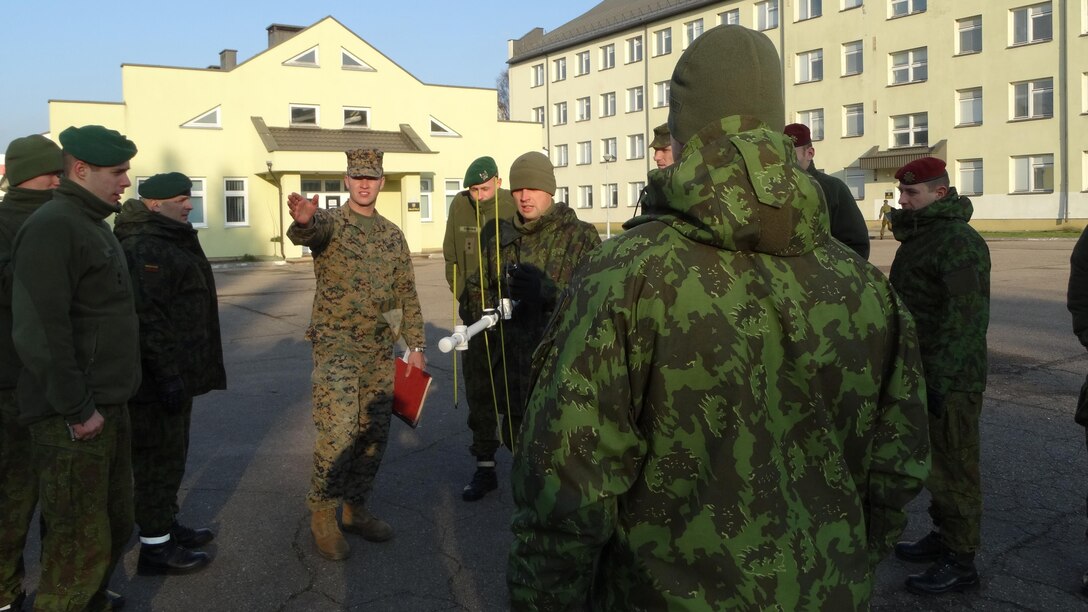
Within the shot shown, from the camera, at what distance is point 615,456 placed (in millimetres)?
1767

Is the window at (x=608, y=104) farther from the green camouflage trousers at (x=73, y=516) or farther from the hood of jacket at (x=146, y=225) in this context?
the green camouflage trousers at (x=73, y=516)

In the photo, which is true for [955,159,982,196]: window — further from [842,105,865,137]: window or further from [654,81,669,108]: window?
[654,81,669,108]: window

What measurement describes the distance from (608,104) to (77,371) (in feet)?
199

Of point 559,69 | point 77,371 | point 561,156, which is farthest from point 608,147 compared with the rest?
point 77,371

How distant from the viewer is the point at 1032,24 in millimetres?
39312

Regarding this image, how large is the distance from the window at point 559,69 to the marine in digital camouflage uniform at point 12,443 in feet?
208

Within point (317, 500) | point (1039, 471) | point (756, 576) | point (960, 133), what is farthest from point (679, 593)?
point (960, 133)

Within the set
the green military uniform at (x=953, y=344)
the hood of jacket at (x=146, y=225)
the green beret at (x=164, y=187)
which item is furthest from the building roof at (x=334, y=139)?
the green military uniform at (x=953, y=344)

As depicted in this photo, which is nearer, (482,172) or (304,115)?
(482,172)

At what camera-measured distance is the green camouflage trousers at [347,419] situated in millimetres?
4828

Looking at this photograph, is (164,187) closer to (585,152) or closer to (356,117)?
(356,117)

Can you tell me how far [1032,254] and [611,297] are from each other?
88.3 ft

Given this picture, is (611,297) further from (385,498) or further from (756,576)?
(385,498)

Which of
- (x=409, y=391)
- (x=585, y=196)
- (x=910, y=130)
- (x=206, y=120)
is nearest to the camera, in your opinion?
(x=409, y=391)
